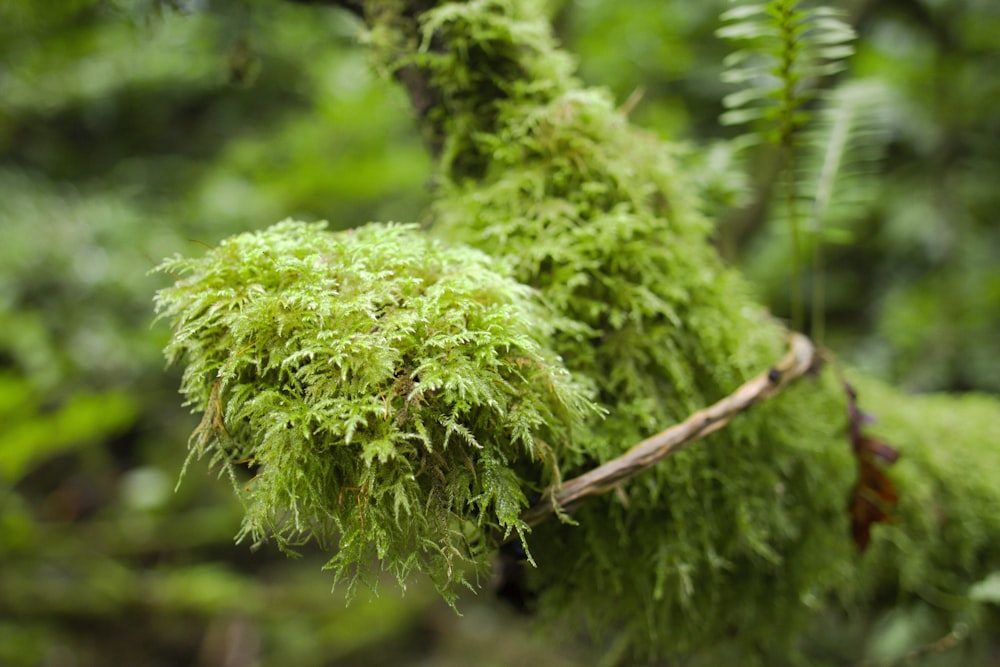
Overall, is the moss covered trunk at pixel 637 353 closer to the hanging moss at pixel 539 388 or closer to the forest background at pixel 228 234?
the hanging moss at pixel 539 388

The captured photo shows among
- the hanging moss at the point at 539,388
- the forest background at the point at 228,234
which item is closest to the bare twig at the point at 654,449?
the hanging moss at the point at 539,388

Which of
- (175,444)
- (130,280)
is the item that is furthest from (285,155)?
(175,444)

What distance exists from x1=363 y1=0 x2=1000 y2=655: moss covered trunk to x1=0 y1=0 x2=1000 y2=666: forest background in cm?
121

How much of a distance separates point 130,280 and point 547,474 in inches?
108

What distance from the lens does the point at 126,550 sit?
127 inches

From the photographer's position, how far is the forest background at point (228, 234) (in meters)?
2.82

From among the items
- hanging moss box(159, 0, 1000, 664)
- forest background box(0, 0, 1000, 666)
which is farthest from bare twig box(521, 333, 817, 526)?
forest background box(0, 0, 1000, 666)

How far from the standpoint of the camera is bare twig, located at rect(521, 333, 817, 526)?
82 centimetres

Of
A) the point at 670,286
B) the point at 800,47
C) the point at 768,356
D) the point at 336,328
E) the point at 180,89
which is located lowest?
the point at 768,356

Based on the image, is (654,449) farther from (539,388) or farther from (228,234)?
(228,234)

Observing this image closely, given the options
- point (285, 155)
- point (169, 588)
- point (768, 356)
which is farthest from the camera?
point (285, 155)

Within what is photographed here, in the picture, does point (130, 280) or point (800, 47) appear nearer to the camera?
point (800, 47)

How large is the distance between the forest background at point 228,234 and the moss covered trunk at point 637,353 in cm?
121

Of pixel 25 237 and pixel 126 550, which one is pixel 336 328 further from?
pixel 126 550
